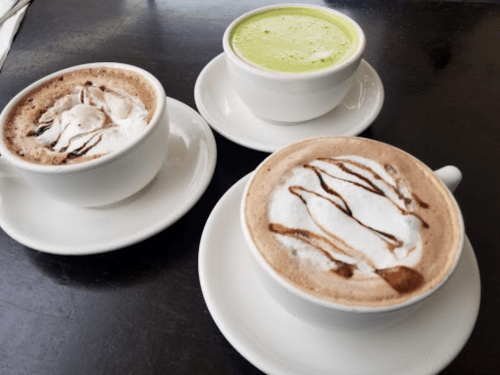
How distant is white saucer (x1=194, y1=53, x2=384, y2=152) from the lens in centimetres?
105

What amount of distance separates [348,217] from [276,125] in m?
0.49

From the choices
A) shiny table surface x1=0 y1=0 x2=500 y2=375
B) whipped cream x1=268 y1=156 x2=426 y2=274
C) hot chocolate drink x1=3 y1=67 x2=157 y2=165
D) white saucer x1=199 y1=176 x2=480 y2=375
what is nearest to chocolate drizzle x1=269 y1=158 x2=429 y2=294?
whipped cream x1=268 y1=156 x2=426 y2=274

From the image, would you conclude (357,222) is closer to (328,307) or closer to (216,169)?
(328,307)

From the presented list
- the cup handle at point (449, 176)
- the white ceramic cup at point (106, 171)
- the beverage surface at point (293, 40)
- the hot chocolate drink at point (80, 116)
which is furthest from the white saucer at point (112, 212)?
the cup handle at point (449, 176)

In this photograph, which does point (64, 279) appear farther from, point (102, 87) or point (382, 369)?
point (382, 369)

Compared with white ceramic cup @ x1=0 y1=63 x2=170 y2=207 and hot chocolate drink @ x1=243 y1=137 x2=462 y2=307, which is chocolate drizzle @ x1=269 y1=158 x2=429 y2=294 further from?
white ceramic cup @ x1=0 y1=63 x2=170 y2=207

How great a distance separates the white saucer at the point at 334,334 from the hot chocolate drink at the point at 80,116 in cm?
33

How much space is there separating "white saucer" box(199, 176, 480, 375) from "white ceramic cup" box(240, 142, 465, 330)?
41 mm

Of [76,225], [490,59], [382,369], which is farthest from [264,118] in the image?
[490,59]

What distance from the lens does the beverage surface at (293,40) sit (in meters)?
1.02

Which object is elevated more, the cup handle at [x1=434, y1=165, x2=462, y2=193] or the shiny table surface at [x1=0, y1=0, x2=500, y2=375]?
the cup handle at [x1=434, y1=165, x2=462, y2=193]

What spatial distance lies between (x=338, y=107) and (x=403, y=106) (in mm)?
209

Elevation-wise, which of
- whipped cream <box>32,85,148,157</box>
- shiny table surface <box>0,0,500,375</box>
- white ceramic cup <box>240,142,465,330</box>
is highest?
whipped cream <box>32,85,148,157</box>

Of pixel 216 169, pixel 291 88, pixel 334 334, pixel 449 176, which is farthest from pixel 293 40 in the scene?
pixel 334 334
